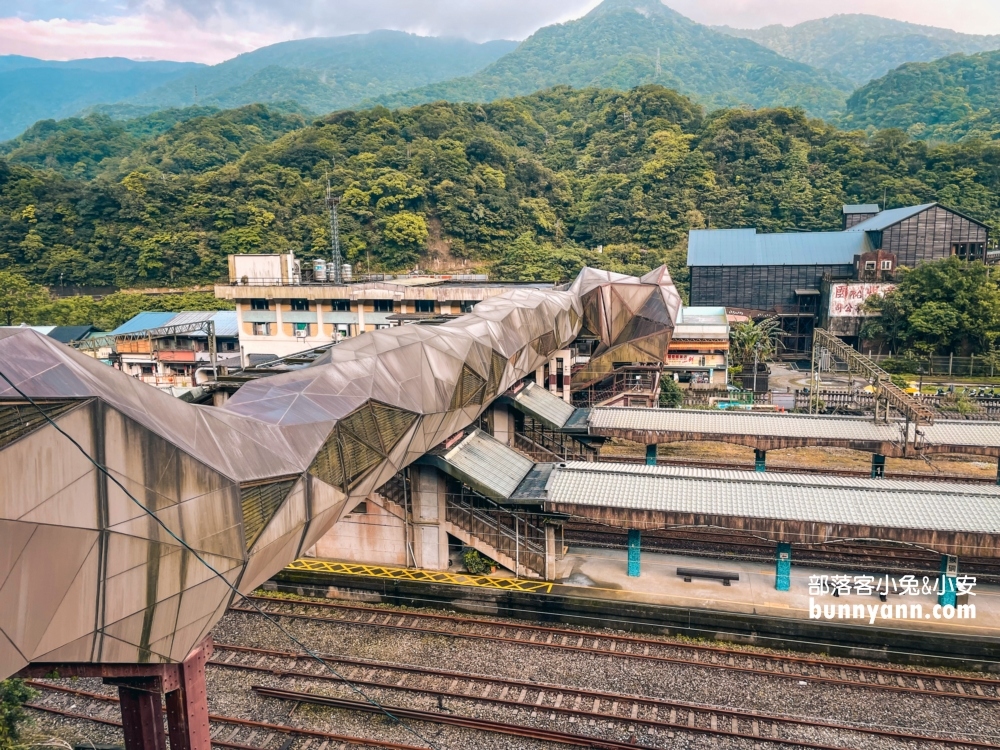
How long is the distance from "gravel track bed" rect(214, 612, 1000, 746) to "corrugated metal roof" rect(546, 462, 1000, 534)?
3.79 m

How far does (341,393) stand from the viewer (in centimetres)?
1384

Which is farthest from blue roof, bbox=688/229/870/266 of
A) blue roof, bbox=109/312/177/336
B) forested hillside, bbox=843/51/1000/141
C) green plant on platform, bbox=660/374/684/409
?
forested hillside, bbox=843/51/1000/141

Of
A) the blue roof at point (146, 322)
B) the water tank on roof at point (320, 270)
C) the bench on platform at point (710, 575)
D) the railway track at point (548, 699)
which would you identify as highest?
the water tank on roof at point (320, 270)

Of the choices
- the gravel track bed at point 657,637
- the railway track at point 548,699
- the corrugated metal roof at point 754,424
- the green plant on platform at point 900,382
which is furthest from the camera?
the green plant on platform at point 900,382

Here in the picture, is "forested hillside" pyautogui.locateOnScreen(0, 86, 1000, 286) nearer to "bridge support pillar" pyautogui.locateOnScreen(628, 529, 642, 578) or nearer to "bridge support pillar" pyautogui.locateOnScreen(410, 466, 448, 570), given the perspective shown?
"bridge support pillar" pyautogui.locateOnScreen(410, 466, 448, 570)

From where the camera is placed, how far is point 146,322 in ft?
175

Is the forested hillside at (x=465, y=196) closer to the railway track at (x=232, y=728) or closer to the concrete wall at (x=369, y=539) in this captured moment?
the concrete wall at (x=369, y=539)

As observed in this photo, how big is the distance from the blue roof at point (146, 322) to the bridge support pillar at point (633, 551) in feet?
149

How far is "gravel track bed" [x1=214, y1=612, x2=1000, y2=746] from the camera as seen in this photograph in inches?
542

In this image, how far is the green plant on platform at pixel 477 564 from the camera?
19188 mm

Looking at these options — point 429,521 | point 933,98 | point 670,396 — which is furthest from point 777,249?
point 933,98

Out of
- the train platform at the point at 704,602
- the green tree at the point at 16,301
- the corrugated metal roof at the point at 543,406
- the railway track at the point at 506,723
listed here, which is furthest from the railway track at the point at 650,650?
the green tree at the point at 16,301

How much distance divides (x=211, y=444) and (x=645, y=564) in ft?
45.9

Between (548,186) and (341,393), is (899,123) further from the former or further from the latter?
(341,393)
